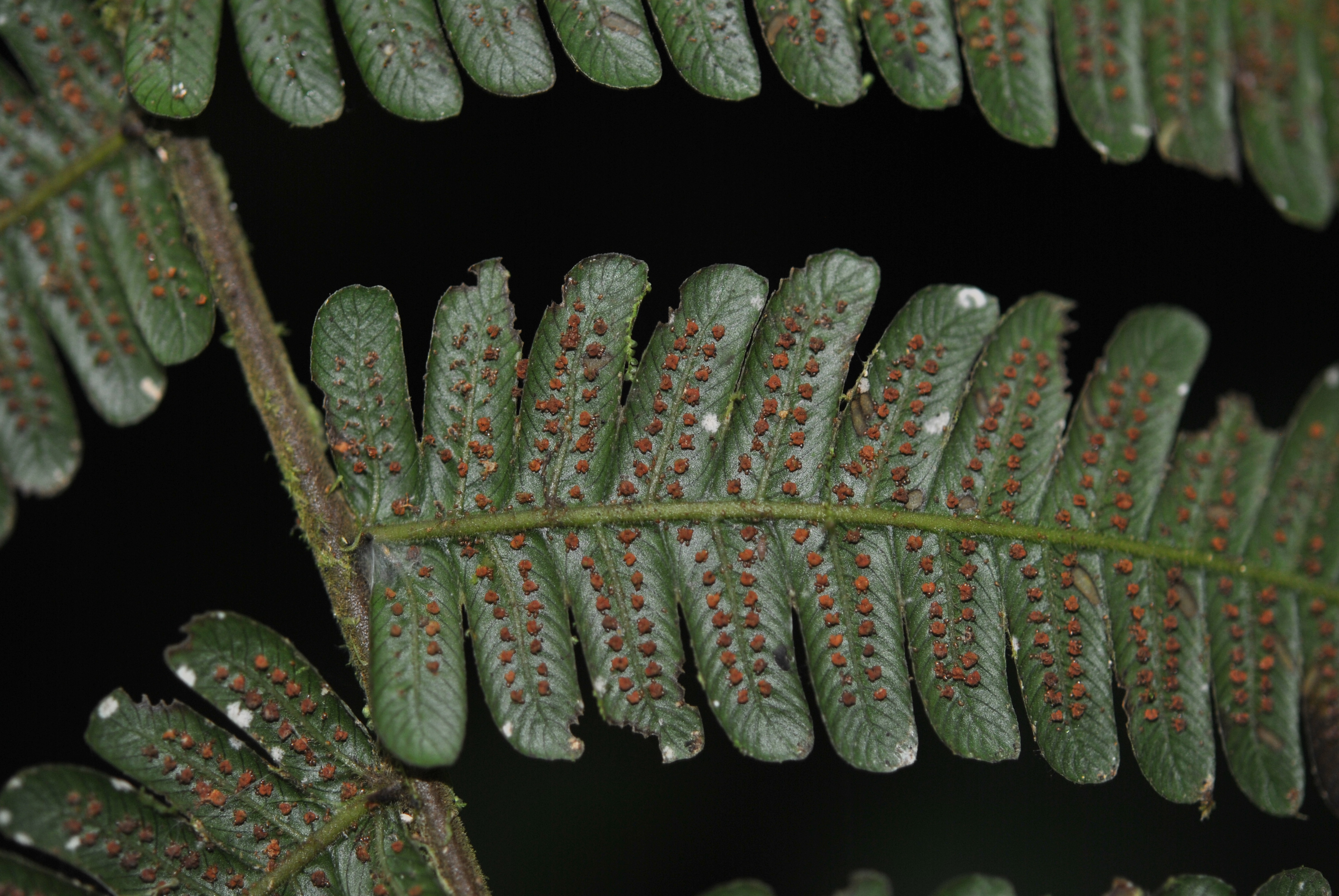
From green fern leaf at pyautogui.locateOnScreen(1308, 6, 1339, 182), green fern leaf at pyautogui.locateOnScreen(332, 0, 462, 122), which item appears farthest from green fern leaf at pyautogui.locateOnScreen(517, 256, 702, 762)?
green fern leaf at pyautogui.locateOnScreen(1308, 6, 1339, 182)

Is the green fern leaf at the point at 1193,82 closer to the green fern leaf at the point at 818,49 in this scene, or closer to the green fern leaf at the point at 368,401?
the green fern leaf at the point at 818,49

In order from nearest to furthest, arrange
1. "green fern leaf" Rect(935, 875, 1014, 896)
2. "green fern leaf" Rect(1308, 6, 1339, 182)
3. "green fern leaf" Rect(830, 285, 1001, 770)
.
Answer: "green fern leaf" Rect(1308, 6, 1339, 182), "green fern leaf" Rect(935, 875, 1014, 896), "green fern leaf" Rect(830, 285, 1001, 770)

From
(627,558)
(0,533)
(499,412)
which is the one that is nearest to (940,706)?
(627,558)

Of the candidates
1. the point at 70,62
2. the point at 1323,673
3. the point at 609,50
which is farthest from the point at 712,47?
the point at 1323,673

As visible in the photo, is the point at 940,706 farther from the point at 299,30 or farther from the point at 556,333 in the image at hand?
the point at 299,30

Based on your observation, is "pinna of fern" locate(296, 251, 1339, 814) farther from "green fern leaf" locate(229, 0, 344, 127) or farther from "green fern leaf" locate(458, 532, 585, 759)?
"green fern leaf" locate(229, 0, 344, 127)

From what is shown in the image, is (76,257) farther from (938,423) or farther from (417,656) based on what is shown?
(938,423)
